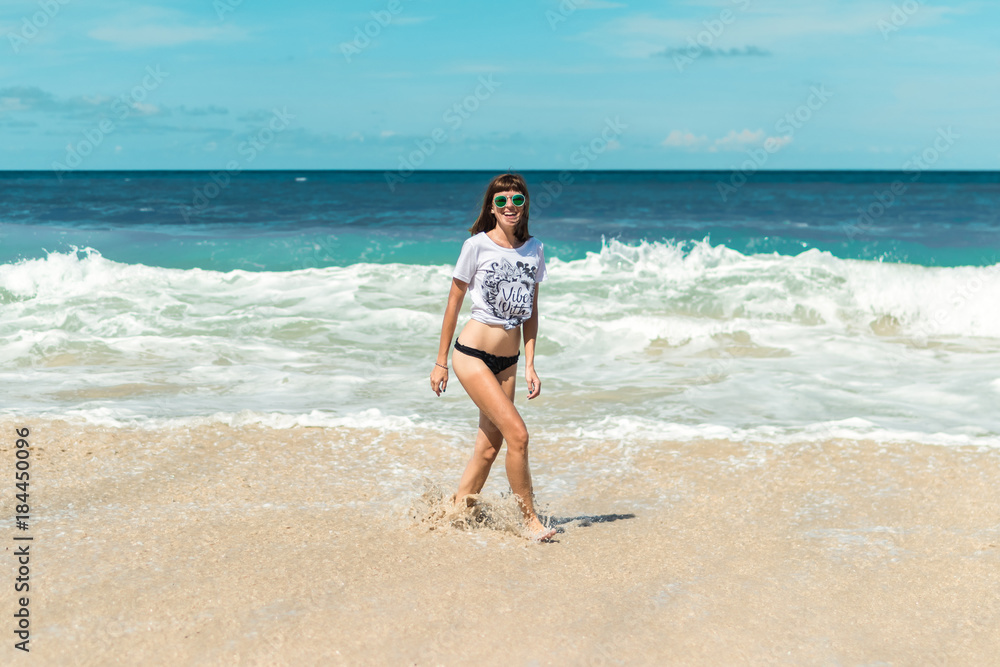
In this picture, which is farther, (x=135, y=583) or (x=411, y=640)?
(x=135, y=583)

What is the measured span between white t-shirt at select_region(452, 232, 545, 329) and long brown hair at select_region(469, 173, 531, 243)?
0.05m

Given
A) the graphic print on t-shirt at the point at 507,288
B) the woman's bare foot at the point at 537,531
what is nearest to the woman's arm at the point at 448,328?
the graphic print on t-shirt at the point at 507,288

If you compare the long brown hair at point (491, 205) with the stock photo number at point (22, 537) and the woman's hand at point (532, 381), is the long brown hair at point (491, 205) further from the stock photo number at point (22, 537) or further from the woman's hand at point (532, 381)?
the stock photo number at point (22, 537)

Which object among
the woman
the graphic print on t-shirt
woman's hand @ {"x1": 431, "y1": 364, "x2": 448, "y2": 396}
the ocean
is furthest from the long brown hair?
the ocean

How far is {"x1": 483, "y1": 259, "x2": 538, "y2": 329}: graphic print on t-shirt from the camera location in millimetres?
4043

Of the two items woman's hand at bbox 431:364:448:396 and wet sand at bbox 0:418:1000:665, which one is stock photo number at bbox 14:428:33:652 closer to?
wet sand at bbox 0:418:1000:665

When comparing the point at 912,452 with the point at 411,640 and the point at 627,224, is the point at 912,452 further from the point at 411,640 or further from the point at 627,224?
the point at 627,224

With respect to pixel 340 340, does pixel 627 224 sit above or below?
above

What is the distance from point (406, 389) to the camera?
7.75m

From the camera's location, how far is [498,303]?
13.3 feet

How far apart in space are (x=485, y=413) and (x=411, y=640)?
48.2 inches

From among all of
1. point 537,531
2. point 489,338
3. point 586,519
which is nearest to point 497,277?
point 489,338

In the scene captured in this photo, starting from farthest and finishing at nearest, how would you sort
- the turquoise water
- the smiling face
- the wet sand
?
the turquoise water
the smiling face
the wet sand

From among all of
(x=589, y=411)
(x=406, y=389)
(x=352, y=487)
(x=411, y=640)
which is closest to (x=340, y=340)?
(x=406, y=389)
